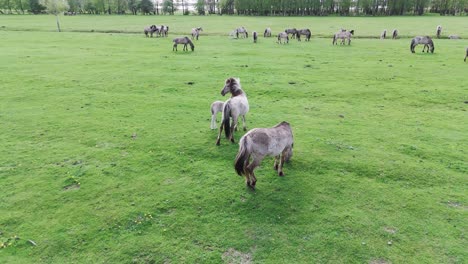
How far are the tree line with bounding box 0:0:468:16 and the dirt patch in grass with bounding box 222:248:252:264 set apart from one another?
101m

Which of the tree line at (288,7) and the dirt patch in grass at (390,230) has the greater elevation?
the tree line at (288,7)

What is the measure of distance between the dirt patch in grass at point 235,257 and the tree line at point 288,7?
10110 cm

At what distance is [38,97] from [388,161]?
52.1ft

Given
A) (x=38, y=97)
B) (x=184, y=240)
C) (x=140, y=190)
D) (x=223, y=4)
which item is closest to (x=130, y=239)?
(x=184, y=240)

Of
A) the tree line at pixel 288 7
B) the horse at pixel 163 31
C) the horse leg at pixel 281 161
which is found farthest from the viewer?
the tree line at pixel 288 7

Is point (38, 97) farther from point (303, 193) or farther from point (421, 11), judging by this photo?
point (421, 11)

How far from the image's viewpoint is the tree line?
9425 centimetres

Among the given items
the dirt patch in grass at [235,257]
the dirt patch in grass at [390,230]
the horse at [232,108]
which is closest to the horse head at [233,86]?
the horse at [232,108]

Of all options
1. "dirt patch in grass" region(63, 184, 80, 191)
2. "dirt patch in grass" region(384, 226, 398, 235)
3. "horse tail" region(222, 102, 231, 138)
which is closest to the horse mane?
"horse tail" region(222, 102, 231, 138)

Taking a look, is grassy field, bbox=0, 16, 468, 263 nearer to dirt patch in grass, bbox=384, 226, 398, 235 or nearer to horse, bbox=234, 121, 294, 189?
dirt patch in grass, bbox=384, 226, 398, 235

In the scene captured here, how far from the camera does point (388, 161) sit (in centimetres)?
934

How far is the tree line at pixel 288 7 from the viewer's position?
94250mm

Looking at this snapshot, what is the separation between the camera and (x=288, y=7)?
323 ft

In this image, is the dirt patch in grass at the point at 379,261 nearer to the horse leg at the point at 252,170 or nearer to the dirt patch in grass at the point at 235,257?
the dirt patch in grass at the point at 235,257
